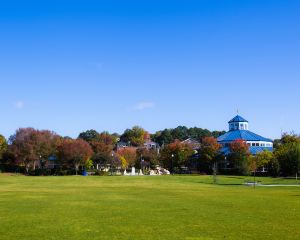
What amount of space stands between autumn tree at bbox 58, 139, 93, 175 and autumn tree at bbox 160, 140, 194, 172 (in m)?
18.2

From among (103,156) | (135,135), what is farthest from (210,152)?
(135,135)

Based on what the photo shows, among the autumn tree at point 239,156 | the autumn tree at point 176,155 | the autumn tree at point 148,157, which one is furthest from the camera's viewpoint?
the autumn tree at point 148,157

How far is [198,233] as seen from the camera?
52.9 feet

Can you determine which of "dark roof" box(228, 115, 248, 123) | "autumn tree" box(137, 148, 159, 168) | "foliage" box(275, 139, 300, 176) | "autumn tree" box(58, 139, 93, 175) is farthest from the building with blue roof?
"autumn tree" box(58, 139, 93, 175)

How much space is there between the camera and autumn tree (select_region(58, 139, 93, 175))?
105 metres

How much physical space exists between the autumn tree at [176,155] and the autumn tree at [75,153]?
59.6 feet

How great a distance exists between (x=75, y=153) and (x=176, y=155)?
23915mm

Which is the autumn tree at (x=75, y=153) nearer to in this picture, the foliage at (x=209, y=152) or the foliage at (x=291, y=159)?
the foliage at (x=209, y=152)

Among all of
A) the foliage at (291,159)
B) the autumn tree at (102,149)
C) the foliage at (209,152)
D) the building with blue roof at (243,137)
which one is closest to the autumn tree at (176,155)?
the foliage at (209,152)

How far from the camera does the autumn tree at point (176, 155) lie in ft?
367

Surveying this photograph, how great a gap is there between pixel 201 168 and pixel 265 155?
655 inches

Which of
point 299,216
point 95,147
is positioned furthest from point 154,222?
point 95,147

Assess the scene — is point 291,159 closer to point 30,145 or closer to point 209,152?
point 209,152

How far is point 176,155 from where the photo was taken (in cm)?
11238
